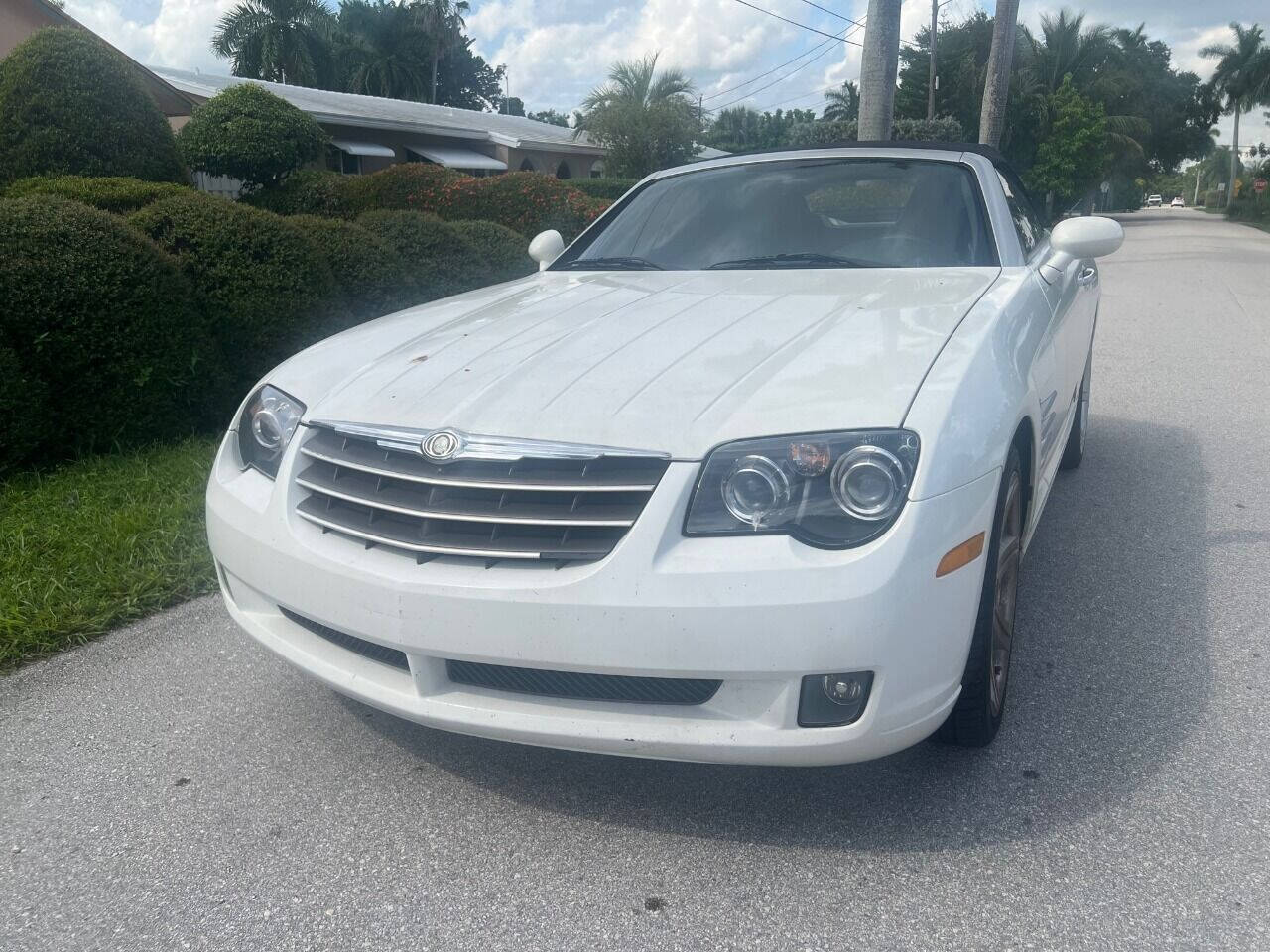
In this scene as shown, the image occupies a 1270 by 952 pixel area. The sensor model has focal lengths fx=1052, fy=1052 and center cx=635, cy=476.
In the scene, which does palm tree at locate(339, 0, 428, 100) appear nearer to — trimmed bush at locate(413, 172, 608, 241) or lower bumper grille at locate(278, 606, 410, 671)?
trimmed bush at locate(413, 172, 608, 241)

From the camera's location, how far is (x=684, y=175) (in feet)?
13.8

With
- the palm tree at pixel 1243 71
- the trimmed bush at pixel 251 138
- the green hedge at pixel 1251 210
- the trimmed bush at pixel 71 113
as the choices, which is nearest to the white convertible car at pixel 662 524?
the trimmed bush at pixel 71 113

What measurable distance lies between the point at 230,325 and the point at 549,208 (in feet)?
22.3

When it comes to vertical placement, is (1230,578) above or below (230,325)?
below

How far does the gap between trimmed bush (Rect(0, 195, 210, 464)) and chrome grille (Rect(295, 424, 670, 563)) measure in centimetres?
339

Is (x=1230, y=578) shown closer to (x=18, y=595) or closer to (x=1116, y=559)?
(x=1116, y=559)

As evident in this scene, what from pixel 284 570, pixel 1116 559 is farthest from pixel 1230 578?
pixel 284 570

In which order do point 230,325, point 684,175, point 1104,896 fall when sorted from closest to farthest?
point 1104,896
point 684,175
point 230,325

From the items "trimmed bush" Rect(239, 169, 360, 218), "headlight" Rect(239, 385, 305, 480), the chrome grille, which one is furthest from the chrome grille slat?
"trimmed bush" Rect(239, 169, 360, 218)

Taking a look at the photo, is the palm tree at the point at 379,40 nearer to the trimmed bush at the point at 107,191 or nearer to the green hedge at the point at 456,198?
the green hedge at the point at 456,198

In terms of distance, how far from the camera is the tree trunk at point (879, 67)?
34.1ft

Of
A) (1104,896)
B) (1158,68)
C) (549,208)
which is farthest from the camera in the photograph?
(1158,68)

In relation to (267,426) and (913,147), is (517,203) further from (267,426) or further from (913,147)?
(267,426)

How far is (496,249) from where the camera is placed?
25.7 feet
